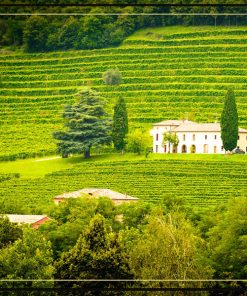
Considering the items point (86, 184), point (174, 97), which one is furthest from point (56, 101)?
point (86, 184)

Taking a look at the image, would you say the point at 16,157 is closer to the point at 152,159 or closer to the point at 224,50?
the point at 152,159

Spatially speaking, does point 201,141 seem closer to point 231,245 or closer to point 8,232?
point 8,232

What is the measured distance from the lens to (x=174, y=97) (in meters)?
69.4

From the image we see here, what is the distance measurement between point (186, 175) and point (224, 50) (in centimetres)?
1742

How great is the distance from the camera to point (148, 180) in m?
59.3

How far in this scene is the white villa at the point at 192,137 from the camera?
63.6 metres

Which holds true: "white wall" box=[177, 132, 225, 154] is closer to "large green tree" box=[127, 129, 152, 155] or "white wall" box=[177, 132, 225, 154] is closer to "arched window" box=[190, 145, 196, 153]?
"arched window" box=[190, 145, 196, 153]

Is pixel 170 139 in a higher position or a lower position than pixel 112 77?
lower

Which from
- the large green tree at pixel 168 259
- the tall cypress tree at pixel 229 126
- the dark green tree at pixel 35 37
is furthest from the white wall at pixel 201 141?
the large green tree at pixel 168 259

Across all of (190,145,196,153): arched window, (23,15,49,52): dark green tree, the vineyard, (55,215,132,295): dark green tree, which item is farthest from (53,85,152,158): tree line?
(55,215,132,295): dark green tree

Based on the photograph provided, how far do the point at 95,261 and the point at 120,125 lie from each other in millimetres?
38136

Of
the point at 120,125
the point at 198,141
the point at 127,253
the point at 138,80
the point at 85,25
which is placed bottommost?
the point at 198,141

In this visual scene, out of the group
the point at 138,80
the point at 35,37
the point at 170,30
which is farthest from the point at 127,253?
the point at 35,37

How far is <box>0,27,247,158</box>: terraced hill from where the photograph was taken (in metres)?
68.2
